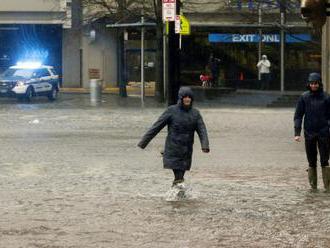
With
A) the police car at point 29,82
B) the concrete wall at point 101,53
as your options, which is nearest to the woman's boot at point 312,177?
the police car at point 29,82

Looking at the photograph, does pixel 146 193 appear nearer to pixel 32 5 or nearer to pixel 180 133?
pixel 180 133

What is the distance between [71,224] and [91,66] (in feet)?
121

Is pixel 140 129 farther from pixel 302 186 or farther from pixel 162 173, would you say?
pixel 302 186

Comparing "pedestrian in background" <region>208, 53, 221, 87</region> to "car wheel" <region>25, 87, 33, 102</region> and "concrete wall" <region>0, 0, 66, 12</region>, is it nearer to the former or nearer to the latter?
"car wheel" <region>25, 87, 33, 102</region>

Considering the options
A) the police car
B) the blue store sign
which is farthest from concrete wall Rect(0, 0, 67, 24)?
the blue store sign

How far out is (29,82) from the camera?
34.8 meters

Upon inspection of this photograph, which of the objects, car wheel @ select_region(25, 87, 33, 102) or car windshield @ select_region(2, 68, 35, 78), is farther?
car windshield @ select_region(2, 68, 35, 78)

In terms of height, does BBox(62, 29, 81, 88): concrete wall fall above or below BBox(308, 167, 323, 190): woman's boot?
above

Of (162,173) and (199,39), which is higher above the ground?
(199,39)

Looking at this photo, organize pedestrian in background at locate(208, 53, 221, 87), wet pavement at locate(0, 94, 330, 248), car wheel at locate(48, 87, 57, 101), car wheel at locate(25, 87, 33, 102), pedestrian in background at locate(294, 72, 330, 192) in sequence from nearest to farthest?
wet pavement at locate(0, 94, 330, 248) < pedestrian in background at locate(294, 72, 330, 192) < car wheel at locate(25, 87, 33, 102) < car wheel at locate(48, 87, 57, 101) < pedestrian in background at locate(208, 53, 221, 87)

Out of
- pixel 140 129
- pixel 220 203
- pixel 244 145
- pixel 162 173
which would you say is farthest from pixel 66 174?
pixel 140 129

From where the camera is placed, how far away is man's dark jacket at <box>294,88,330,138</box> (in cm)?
1130

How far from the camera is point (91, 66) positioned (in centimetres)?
4544

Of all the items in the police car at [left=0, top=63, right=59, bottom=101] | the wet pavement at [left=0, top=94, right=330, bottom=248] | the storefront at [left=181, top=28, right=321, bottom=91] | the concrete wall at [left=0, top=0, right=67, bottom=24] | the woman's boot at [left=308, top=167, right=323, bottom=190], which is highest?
the concrete wall at [left=0, top=0, right=67, bottom=24]
